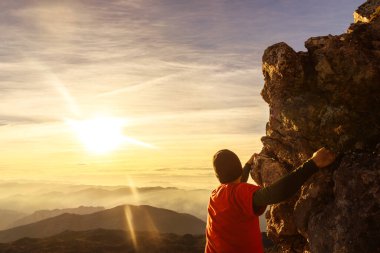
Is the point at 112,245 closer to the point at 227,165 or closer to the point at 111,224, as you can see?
the point at 227,165

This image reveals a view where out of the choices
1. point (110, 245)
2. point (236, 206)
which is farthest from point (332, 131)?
point (110, 245)

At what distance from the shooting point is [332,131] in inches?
341

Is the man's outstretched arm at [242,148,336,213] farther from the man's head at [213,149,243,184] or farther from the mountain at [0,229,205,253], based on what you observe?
the mountain at [0,229,205,253]

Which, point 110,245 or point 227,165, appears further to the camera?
point 110,245

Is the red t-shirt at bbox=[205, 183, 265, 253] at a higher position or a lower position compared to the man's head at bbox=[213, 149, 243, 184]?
lower

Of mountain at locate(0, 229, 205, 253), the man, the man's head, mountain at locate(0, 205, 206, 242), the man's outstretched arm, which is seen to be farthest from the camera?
mountain at locate(0, 205, 206, 242)

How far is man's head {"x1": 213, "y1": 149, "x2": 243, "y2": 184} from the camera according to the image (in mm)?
6326

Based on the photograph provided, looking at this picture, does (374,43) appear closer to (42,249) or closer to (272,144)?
(272,144)

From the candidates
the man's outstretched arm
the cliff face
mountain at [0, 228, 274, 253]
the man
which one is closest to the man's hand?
the man

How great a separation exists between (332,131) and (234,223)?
12.0 feet

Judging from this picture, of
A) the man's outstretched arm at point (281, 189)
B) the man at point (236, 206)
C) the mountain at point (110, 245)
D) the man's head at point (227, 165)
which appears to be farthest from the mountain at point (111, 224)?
the man's outstretched arm at point (281, 189)

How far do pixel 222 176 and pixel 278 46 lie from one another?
4.43 metres

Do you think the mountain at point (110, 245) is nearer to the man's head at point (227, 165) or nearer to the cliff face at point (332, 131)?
the cliff face at point (332, 131)

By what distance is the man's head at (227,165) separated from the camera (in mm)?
6326
